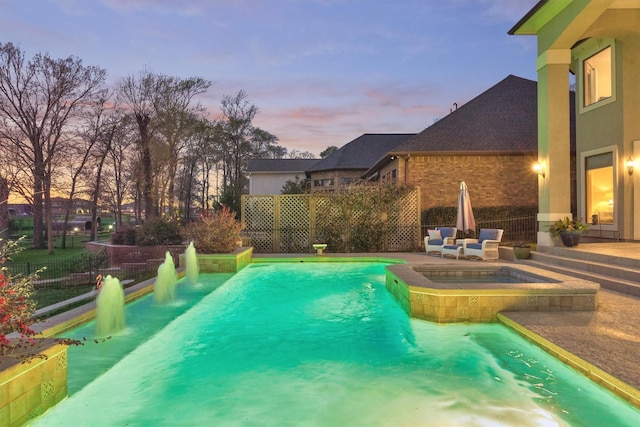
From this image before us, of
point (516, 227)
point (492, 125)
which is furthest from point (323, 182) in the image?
point (516, 227)

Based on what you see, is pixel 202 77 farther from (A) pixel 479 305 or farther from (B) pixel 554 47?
(A) pixel 479 305

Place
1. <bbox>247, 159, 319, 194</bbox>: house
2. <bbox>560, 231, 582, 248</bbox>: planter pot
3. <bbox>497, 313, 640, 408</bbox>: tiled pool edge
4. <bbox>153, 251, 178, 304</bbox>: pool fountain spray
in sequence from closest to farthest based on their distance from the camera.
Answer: <bbox>497, 313, 640, 408</bbox>: tiled pool edge, <bbox>153, 251, 178, 304</bbox>: pool fountain spray, <bbox>560, 231, 582, 248</bbox>: planter pot, <bbox>247, 159, 319, 194</bbox>: house

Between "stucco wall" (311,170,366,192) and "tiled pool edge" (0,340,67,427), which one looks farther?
"stucco wall" (311,170,366,192)

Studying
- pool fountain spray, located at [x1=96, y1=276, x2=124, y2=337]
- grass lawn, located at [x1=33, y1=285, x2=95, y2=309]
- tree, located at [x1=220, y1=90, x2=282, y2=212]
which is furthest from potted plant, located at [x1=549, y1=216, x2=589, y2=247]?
tree, located at [x1=220, y1=90, x2=282, y2=212]

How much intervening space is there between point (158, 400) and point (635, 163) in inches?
488

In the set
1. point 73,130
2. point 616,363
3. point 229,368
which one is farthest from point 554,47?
point 73,130

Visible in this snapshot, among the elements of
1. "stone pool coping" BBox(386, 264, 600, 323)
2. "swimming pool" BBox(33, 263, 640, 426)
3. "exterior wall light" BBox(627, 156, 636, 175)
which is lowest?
"swimming pool" BBox(33, 263, 640, 426)

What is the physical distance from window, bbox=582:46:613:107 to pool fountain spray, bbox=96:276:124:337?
1359 centimetres

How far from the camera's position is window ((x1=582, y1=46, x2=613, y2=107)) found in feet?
37.6

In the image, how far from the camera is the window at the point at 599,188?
37.9 ft

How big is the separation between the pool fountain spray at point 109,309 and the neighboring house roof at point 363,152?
25627 mm

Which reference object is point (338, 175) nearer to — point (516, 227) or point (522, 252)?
point (516, 227)

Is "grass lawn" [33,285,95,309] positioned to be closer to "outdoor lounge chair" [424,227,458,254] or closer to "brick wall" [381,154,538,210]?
"outdoor lounge chair" [424,227,458,254]

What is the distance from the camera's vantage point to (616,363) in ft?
11.3
